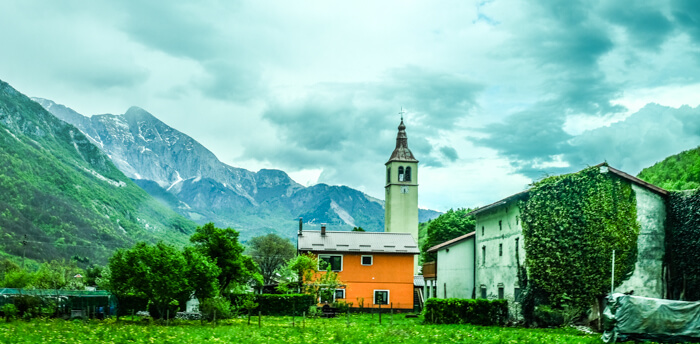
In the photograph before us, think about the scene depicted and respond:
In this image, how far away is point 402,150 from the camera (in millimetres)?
102062

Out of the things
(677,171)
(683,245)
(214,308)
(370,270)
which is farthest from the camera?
(677,171)

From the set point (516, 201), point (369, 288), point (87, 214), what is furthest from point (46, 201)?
point (516, 201)

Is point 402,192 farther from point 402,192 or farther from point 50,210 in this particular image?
point 50,210

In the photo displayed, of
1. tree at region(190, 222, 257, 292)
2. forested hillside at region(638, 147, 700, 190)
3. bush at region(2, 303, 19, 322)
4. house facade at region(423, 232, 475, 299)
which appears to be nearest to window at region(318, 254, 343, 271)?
house facade at region(423, 232, 475, 299)

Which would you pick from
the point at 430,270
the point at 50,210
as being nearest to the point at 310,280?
the point at 430,270

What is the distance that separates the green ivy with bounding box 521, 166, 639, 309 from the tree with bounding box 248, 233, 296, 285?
8018 cm

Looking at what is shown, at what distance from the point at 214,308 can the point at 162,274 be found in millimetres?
4005

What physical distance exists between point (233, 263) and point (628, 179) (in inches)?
884

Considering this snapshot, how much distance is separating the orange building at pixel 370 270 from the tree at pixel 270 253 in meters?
52.4

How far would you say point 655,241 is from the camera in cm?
3161

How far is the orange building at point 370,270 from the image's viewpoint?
187ft

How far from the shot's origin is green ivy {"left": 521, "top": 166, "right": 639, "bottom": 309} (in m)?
31.2

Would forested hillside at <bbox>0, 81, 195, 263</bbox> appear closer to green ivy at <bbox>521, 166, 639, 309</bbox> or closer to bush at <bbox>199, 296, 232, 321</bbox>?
bush at <bbox>199, 296, 232, 321</bbox>

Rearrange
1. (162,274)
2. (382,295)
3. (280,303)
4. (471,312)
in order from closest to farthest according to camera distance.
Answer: (162,274), (471,312), (280,303), (382,295)
